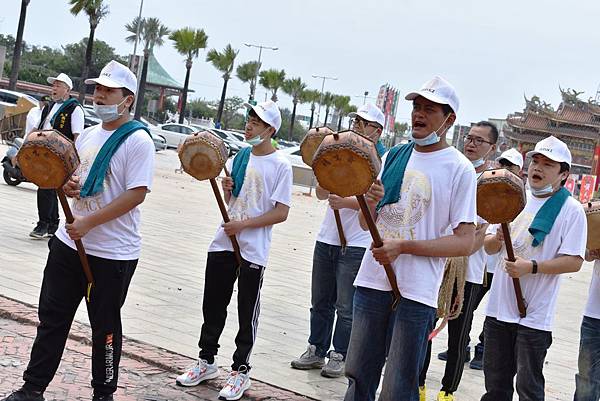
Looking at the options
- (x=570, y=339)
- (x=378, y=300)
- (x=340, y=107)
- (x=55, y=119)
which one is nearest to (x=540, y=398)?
(x=378, y=300)

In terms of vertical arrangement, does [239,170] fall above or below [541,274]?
above

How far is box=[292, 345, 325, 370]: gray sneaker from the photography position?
747cm

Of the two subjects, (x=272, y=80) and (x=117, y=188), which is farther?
(x=272, y=80)

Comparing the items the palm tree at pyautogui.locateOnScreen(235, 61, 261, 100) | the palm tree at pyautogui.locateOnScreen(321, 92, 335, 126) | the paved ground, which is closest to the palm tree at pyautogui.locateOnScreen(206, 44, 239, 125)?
Result: the palm tree at pyautogui.locateOnScreen(235, 61, 261, 100)

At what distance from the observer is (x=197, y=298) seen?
31.7ft

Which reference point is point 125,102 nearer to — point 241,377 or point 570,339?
point 241,377

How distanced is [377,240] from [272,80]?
97.8 metres

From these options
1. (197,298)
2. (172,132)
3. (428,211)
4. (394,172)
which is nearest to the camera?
(428,211)

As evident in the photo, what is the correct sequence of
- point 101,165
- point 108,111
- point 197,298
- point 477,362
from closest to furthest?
point 101,165 → point 108,111 → point 477,362 → point 197,298

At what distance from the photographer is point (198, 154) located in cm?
659

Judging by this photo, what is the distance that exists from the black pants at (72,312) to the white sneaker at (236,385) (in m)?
0.99

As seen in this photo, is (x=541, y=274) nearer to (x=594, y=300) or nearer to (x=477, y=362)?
(x=594, y=300)

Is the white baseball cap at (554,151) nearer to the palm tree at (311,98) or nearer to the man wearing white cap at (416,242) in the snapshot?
the man wearing white cap at (416,242)

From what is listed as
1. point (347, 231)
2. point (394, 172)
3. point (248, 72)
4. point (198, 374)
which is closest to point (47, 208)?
point (347, 231)
